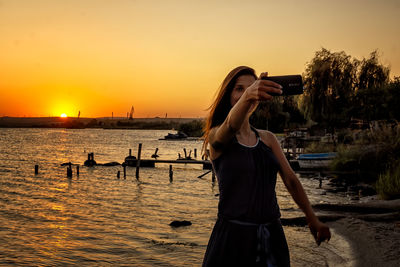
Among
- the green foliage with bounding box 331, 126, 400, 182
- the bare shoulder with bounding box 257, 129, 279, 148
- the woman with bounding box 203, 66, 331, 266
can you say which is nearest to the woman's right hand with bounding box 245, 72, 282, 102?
the woman with bounding box 203, 66, 331, 266

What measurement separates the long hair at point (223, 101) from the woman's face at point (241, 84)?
0.06 feet

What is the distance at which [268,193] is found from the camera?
235 cm

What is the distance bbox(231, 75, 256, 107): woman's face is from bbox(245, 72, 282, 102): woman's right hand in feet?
1.46

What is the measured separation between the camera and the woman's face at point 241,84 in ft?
7.93

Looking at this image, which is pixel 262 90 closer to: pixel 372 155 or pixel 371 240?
pixel 371 240

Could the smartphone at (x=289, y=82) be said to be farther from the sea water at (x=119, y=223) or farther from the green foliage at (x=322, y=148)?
the green foliage at (x=322, y=148)

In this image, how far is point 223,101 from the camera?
2482mm

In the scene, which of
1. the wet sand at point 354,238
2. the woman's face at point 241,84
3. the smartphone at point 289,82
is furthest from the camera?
the wet sand at point 354,238

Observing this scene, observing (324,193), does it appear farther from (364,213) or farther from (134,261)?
(134,261)

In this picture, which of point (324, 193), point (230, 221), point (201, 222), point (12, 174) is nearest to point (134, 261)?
point (201, 222)

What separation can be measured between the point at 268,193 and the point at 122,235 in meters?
11.7

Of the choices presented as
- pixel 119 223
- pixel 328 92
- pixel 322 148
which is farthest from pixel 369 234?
pixel 328 92

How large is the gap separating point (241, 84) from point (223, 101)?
16cm

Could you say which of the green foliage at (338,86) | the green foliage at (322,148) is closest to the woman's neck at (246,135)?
the green foliage at (322,148)
